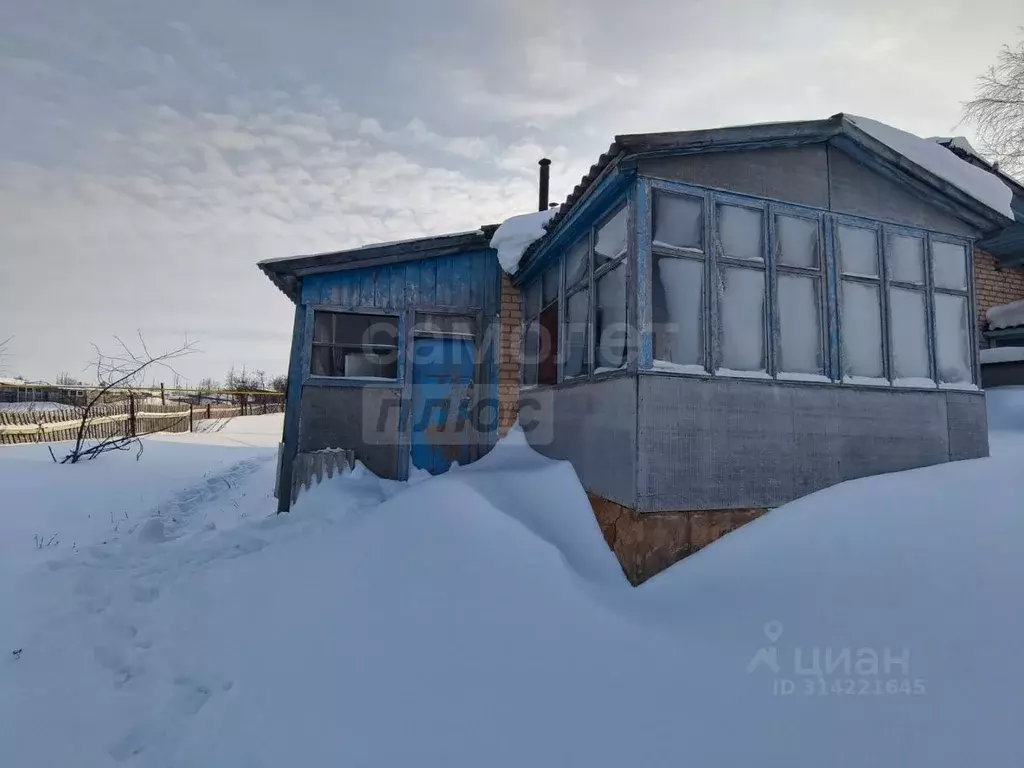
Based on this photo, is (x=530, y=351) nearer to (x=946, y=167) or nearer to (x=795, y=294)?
(x=795, y=294)

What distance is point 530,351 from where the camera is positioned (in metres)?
7.03

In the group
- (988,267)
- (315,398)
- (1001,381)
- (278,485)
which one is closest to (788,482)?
(315,398)

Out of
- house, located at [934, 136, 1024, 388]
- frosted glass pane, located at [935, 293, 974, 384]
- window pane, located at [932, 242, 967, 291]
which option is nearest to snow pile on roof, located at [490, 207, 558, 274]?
window pane, located at [932, 242, 967, 291]

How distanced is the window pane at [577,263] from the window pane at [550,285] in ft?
1.18

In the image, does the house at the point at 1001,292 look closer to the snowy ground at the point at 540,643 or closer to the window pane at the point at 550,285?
the snowy ground at the point at 540,643

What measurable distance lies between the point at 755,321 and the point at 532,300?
331cm

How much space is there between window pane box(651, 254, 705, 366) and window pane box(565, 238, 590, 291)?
117 centimetres

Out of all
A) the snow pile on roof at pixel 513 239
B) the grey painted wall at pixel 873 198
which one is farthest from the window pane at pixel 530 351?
the grey painted wall at pixel 873 198

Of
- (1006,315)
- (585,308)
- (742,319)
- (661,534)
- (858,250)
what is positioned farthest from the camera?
(1006,315)

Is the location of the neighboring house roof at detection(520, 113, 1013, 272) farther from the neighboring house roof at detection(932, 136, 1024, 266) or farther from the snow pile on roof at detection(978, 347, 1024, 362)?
the neighboring house roof at detection(932, 136, 1024, 266)

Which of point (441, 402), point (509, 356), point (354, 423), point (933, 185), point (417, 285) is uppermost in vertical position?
point (933, 185)

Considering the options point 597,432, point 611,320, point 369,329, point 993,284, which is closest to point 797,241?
point 611,320

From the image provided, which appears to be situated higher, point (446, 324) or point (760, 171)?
point (760, 171)

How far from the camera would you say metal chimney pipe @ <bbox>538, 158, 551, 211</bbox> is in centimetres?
941
